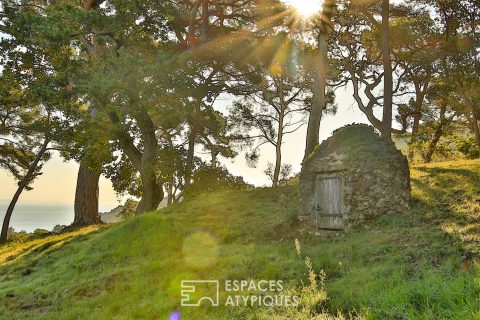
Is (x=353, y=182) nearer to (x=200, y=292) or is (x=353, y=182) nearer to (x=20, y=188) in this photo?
(x=200, y=292)

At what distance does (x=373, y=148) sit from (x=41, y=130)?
72.6 ft

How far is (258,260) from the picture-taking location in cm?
1101

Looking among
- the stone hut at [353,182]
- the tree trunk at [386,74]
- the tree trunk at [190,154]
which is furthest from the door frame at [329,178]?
the tree trunk at [190,154]

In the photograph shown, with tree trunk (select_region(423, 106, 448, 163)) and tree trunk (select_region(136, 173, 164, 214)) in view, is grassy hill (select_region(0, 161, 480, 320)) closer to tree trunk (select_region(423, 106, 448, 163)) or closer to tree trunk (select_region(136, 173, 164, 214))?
tree trunk (select_region(136, 173, 164, 214))

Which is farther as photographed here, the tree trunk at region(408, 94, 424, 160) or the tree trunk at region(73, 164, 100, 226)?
the tree trunk at region(408, 94, 424, 160)

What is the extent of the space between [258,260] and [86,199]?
18.6m

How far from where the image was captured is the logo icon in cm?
871

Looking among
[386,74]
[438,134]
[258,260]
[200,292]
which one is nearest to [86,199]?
[258,260]

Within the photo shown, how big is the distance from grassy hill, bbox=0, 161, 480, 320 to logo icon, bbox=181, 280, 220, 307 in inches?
9.1

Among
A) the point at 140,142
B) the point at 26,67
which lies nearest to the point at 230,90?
the point at 140,142

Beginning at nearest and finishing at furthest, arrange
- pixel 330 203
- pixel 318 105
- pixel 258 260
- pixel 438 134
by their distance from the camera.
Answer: pixel 258 260
pixel 330 203
pixel 318 105
pixel 438 134

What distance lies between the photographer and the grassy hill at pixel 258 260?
6.76 m

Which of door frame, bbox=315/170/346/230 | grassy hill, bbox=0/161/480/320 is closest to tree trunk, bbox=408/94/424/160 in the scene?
grassy hill, bbox=0/161/480/320

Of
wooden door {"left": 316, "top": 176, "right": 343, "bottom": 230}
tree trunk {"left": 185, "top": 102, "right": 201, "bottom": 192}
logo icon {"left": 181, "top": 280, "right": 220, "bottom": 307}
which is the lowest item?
logo icon {"left": 181, "top": 280, "right": 220, "bottom": 307}
